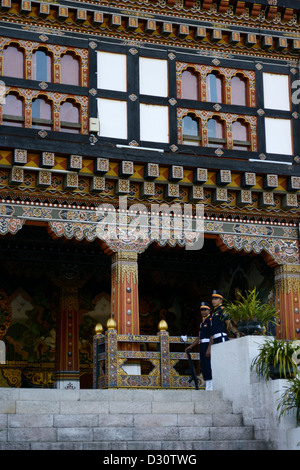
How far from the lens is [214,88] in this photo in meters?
23.4

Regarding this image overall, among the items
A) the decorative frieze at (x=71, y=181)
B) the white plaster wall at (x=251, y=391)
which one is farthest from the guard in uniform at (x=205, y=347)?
the decorative frieze at (x=71, y=181)

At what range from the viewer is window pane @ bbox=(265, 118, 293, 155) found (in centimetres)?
2344

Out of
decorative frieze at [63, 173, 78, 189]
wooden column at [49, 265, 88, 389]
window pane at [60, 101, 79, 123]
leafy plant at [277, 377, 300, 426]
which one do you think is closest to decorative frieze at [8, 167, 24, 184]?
decorative frieze at [63, 173, 78, 189]

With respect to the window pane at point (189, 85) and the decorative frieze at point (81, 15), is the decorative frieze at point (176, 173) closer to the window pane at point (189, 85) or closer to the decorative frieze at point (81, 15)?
the window pane at point (189, 85)

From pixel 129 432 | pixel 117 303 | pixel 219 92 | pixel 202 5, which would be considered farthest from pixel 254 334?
pixel 202 5

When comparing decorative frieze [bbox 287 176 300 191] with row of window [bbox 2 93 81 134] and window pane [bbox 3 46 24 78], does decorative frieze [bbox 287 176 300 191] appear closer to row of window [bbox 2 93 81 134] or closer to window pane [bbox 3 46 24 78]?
row of window [bbox 2 93 81 134]

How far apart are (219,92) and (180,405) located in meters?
9.79

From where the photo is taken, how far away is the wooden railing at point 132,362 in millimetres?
20016

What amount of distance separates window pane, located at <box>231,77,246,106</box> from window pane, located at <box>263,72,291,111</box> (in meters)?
0.57

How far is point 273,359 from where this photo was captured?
51.6ft

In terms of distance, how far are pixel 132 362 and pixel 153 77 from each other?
6980 mm

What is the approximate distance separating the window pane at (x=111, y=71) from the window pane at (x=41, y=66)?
120cm

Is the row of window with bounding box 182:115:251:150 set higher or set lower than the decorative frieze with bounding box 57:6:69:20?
lower

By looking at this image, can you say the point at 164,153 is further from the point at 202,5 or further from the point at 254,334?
the point at 254,334
